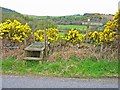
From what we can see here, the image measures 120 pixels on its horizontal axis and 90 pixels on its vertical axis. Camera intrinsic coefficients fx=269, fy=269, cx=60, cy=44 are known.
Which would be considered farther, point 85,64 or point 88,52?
point 88,52

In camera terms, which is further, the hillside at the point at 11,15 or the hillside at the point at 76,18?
the hillside at the point at 76,18

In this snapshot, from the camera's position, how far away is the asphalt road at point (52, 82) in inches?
274

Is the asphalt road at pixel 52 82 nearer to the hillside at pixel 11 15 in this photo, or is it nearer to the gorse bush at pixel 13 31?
the gorse bush at pixel 13 31

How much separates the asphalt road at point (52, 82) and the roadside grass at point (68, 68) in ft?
1.26

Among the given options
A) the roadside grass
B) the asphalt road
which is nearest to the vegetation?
the roadside grass

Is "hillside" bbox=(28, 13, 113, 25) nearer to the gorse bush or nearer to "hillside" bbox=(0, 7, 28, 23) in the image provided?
"hillside" bbox=(0, 7, 28, 23)

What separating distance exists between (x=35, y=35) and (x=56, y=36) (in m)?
0.94

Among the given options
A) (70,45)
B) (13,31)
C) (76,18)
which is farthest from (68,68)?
(76,18)

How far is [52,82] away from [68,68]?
4.25ft

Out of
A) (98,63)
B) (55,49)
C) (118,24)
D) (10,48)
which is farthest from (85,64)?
(10,48)

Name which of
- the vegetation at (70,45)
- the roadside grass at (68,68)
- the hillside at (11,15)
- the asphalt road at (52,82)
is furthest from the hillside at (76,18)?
the asphalt road at (52,82)

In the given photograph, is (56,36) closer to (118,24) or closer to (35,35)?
(35,35)

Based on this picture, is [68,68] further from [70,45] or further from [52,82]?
[70,45]

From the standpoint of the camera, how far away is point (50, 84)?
707 centimetres
